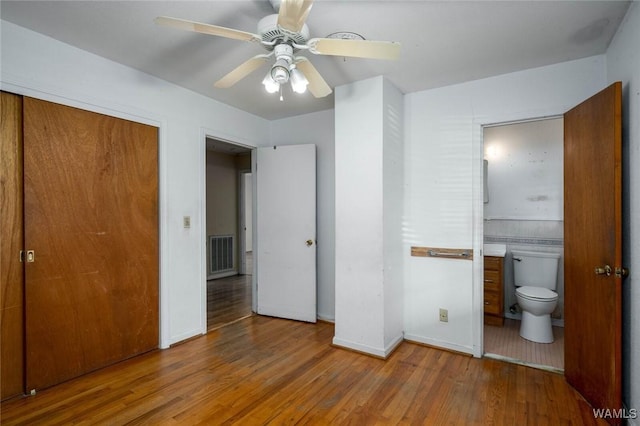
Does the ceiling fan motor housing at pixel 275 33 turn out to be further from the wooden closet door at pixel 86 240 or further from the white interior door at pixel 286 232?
the white interior door at pixel 286 232

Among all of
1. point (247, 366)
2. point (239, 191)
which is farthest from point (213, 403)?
point (239, 191)

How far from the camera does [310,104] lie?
3.44 m

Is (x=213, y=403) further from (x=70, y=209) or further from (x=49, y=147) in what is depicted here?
(x=49, y=147)

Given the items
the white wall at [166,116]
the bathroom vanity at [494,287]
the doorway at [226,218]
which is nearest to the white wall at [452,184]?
the bathroom vanity at [494,287]

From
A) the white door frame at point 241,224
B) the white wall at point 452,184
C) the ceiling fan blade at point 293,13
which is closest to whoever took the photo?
the ceiling fan blade at point 293,13

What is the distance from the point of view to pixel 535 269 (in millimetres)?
3359

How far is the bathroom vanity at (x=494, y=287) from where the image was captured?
133 inches

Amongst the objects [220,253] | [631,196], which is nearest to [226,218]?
[220,253]

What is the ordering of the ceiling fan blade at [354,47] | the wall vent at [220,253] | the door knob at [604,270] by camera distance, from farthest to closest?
the wall vent at [220,253], the door knob at [604,270], the ceiling fan blade at [354,47]

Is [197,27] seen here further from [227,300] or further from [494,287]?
[227,300]

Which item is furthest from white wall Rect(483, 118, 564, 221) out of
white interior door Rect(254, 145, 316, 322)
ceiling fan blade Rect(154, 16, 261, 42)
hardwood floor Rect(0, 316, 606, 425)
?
ceiling fan blade Rect(154, 16, 261, 42)

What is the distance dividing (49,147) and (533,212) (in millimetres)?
4530

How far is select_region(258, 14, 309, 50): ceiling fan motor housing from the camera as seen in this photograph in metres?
1.57

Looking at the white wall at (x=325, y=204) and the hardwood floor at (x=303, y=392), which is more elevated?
the white wall at (x=325, y=204)
